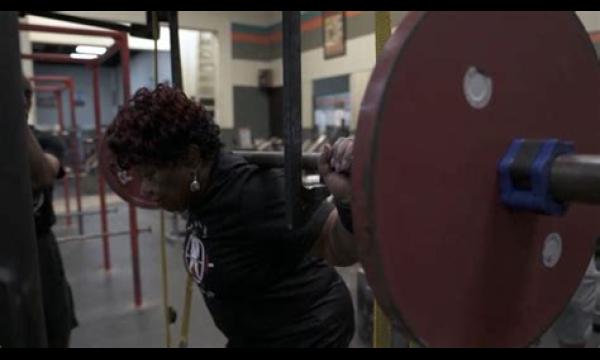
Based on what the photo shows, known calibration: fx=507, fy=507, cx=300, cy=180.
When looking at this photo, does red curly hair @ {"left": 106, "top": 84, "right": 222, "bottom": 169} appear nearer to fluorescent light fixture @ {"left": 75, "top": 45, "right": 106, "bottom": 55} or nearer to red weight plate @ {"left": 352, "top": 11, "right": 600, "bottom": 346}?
red weight plate @ {"left": 352, "top": 11, "right": 600, "bottom": 346}

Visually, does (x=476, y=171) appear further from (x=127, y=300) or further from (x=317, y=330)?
(x=127, y=300)

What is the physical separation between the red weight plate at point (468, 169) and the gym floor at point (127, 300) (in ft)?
5.62

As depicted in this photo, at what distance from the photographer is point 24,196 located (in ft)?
1.98

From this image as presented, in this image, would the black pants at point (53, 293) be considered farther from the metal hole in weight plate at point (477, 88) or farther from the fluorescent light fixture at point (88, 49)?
→ the metal hole in weight plate at point (477, 88)

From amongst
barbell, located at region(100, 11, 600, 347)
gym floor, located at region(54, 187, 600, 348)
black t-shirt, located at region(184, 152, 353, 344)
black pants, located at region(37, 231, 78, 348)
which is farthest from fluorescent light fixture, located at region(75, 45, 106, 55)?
barbell, located at region(100, 11, 600, 347)

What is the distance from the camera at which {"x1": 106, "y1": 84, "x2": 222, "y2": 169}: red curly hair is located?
1144 mm

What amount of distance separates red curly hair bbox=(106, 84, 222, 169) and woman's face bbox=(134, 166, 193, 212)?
0.8 inches

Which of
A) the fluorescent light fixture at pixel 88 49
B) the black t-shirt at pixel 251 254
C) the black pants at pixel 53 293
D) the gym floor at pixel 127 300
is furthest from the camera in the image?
the fluorescent light fixture at pixel 88 49

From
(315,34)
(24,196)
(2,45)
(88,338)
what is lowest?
(88,338)

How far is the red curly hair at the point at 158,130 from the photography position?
114 centimetres

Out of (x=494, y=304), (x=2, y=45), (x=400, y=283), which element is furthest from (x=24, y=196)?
(x=494, y=304)

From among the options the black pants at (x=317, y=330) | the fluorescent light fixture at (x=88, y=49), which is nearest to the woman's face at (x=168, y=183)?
the black pants at (x=317, y=330)
